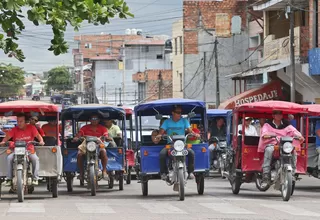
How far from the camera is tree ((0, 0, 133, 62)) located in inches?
513

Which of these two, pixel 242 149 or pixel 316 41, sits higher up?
pixel 316 41

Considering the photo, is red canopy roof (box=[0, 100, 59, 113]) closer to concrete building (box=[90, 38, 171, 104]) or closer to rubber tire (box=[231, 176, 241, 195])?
rubber tire (box=[231, 176, 241, 195])

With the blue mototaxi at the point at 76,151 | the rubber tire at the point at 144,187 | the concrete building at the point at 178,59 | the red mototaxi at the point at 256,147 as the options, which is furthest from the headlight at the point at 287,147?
the concrete building at the point at 178,59

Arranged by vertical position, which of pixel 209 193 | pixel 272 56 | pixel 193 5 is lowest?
pixel 209 193

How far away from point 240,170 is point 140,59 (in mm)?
88660

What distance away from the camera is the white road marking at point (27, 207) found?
55.7 ft

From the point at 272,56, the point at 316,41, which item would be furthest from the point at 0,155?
the point at 272,56

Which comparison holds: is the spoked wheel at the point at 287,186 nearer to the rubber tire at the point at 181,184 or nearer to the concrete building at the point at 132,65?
the rubber tire at the point at 181,184

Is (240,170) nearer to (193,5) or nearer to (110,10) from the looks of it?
(110,10)

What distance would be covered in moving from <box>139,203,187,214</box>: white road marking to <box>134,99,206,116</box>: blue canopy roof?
300 centimetres

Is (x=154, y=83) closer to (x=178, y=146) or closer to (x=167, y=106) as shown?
(x=167, y=106)

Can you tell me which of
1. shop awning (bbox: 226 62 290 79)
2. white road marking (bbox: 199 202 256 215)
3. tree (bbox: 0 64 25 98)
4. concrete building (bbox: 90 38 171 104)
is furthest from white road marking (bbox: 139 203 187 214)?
tree (bbox: 0 64 25 98)

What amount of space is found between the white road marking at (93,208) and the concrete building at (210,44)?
51.1 meters

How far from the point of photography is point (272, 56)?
49.0 meters
